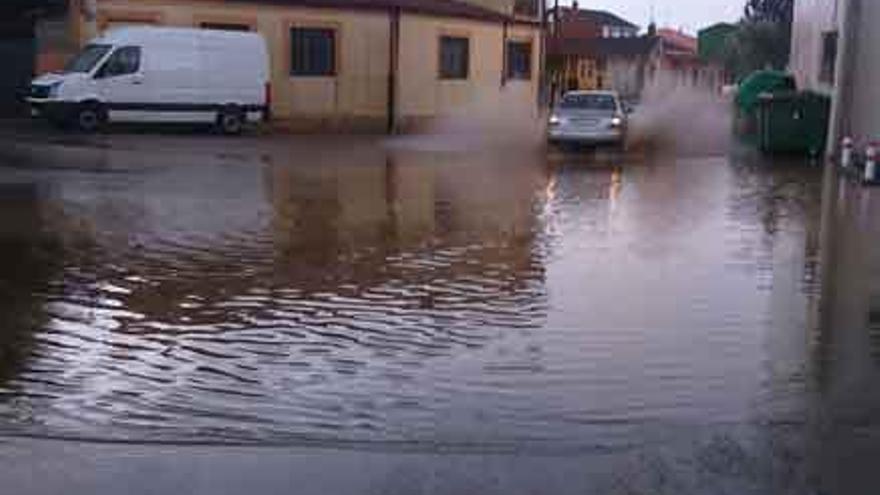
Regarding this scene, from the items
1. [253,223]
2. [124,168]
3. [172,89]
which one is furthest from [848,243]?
[172,89]

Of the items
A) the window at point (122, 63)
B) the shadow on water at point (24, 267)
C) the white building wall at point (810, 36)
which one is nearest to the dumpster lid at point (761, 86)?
the white building wall at point (810, 36)

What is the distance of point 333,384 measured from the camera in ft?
26.3

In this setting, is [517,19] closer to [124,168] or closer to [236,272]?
[124,168]

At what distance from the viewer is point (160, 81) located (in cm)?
Answer: 3209

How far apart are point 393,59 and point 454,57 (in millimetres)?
2850

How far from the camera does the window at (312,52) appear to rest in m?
36.6

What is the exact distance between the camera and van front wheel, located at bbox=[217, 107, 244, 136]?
109 ft

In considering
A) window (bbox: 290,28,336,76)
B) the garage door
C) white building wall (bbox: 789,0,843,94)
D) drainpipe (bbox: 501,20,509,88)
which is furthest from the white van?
white building wall (bbox: 789,0,843,94)

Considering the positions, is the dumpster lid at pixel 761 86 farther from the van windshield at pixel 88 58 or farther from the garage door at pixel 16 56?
the garage door at pixel 16 56

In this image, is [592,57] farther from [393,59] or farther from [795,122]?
[795,122]

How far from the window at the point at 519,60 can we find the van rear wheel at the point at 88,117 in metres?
15.1

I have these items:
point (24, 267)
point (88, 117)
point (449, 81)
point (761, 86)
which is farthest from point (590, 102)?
point (24, 267)

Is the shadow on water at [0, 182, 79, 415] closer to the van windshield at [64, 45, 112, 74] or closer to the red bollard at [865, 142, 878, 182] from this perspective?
the red bollard at [865, 142, 878, 182]

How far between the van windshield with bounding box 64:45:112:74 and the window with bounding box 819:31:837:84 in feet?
52.2
